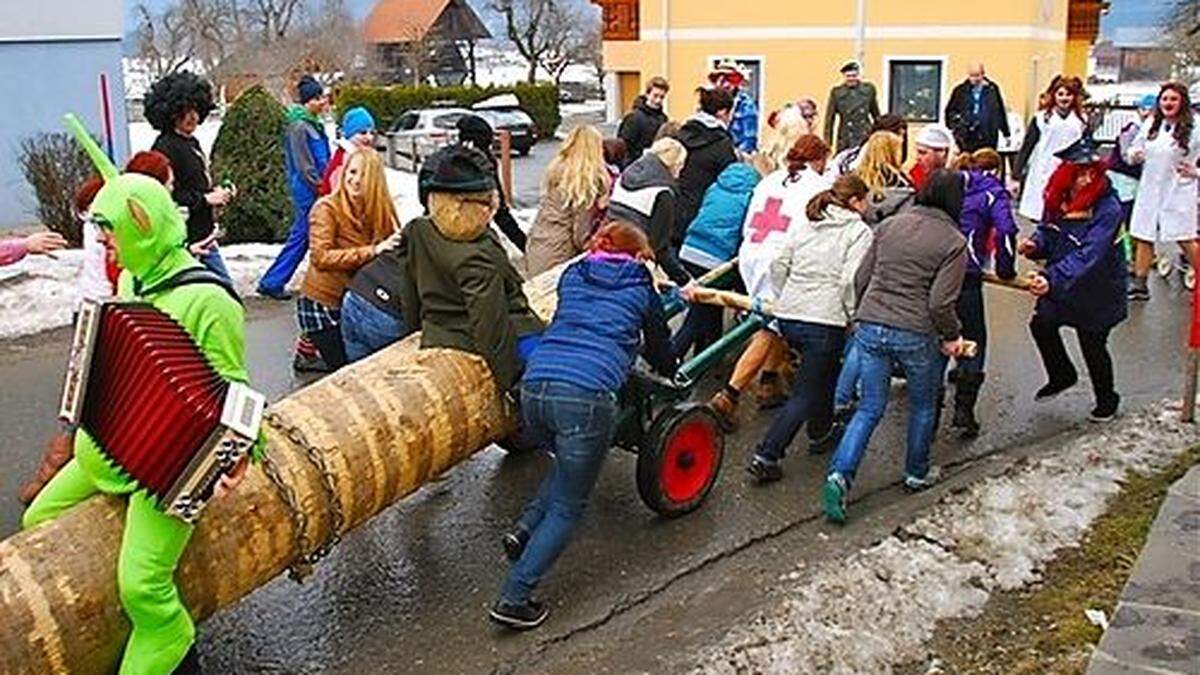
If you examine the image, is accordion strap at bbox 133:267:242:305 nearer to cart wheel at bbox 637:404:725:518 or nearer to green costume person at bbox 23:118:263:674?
green costume person at bbox 23:118:263:674

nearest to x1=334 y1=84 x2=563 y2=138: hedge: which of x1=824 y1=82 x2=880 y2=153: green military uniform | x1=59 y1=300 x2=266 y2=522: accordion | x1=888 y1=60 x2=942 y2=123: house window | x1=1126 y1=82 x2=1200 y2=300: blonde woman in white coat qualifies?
x1=888 y1=60 x2=942 y2=123: house window

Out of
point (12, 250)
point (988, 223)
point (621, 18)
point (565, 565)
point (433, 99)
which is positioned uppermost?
point (621, 18)

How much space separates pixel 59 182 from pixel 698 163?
6.83 m

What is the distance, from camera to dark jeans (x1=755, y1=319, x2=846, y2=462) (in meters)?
6.56

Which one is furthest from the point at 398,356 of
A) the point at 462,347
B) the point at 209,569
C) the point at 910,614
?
the point at 910,614

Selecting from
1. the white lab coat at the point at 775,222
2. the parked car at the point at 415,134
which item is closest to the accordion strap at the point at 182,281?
the white lab coat at the point at 775,222

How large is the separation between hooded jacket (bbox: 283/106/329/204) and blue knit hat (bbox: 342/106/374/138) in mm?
499

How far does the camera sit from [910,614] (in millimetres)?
5152

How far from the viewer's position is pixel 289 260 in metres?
11.0

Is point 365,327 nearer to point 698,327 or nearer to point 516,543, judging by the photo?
point 516,543

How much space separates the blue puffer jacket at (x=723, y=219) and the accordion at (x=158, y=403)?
179 inches

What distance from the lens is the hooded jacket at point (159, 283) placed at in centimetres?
392

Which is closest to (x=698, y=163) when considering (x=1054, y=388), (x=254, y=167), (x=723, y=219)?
(x=723, y=219)

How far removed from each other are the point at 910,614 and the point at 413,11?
69.4 meters
